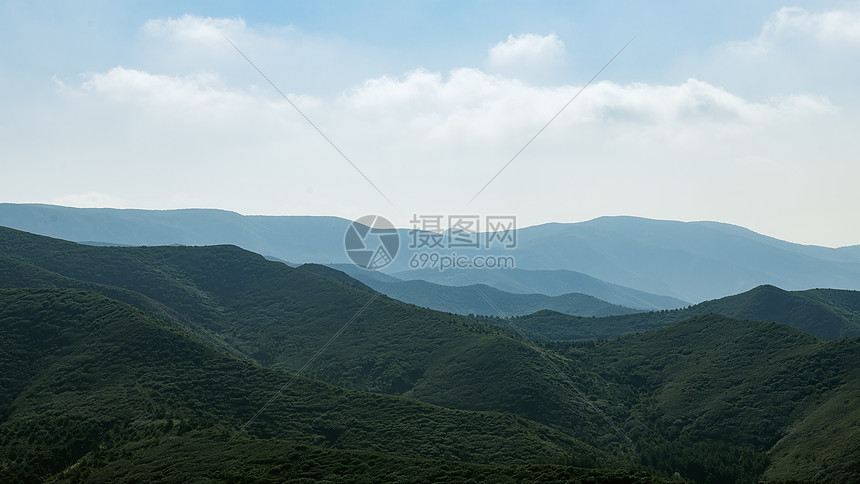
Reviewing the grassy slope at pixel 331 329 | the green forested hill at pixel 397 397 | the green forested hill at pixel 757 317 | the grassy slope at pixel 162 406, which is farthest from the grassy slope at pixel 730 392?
the green forested hill at pixel 757 317

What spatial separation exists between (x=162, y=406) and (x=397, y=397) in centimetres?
2592

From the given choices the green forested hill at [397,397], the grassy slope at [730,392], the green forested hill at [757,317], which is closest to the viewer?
the green forested hill at [397,397]

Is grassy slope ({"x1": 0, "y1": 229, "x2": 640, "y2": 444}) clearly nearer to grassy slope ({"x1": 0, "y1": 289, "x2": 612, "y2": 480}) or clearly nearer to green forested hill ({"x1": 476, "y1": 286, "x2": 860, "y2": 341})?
grassy slope ({"x1": 0, "y1": 289, "x2": 612, "y2": 480})

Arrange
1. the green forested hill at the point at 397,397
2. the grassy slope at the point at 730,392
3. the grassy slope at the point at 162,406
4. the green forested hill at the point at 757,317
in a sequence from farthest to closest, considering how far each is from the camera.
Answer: the green forested hill at the point at 757,317
the grassy slope at the point at 730,392
the grassy slope at the point at 162,406
the green forested hill at the point at 397,397

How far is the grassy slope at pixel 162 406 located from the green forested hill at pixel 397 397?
0.78 ft

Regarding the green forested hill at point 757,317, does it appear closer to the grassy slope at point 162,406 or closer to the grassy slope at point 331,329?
the grassy slope at point 331,329

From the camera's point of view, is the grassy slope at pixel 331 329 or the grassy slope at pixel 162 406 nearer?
the grassy slope at pixel 162 406

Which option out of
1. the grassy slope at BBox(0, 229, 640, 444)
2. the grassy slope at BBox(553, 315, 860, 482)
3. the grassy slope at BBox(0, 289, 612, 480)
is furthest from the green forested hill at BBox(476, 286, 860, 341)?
the grassy slope at BBox(0, 289, 612, 480)

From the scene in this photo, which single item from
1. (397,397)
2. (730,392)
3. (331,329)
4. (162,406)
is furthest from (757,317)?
(162,406)

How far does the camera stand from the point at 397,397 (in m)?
67.0

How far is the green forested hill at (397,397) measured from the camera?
147 ft

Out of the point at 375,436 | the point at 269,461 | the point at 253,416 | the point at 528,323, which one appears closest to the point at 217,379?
the point at 253,416

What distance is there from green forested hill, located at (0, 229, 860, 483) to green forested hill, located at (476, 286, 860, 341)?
38.8m

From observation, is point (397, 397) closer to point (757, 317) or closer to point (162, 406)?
point (162, 406)
